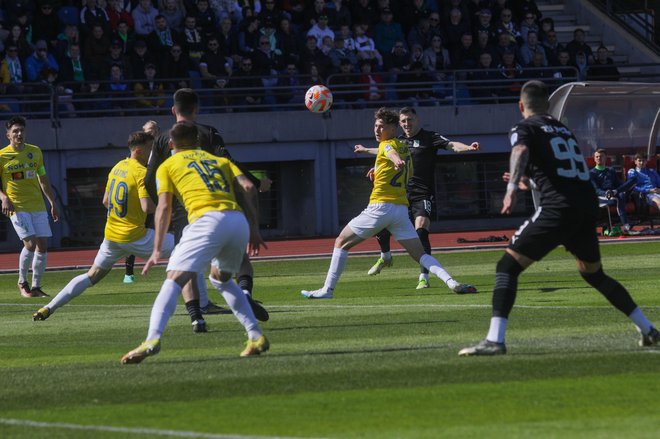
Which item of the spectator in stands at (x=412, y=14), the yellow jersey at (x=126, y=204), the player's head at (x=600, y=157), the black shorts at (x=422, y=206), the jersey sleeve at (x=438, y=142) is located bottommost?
the player's head at (x=600, y=157)

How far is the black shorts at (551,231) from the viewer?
30.7ft

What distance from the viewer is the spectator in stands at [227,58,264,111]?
3141 cm

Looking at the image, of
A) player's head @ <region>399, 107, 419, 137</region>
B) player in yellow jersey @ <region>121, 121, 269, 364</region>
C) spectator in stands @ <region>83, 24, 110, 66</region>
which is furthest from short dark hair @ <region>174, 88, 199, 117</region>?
spectator in stands @ <region>83, 24, 110, 66</region>

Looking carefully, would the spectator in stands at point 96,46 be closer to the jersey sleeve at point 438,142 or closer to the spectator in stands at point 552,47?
the spectator in stands at point 552,47

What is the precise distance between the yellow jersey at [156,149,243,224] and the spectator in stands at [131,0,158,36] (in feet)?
70.8

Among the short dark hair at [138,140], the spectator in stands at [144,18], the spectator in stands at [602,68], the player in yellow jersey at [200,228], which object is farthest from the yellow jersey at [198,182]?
the spectator in stands at [602,68]

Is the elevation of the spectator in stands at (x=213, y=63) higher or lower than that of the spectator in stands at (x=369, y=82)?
higher

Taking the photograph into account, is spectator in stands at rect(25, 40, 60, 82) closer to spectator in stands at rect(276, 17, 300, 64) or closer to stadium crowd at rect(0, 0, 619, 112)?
stadium crowd at rect(0, 0, 619, 112)

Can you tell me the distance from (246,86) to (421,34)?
502 cm

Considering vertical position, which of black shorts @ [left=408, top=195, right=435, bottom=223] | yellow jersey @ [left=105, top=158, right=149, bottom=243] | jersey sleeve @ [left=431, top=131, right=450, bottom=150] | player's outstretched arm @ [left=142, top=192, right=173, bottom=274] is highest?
player's outstretched arm @ [left=142, top=192, right=173, bottom=274]

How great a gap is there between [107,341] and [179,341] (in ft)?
2.48

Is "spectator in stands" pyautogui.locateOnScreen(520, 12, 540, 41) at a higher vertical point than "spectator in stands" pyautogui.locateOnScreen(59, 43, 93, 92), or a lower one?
higher

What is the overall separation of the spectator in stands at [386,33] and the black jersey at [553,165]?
2396 centimetres

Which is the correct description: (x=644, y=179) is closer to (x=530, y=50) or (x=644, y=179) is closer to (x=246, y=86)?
(x=530, y=50)
